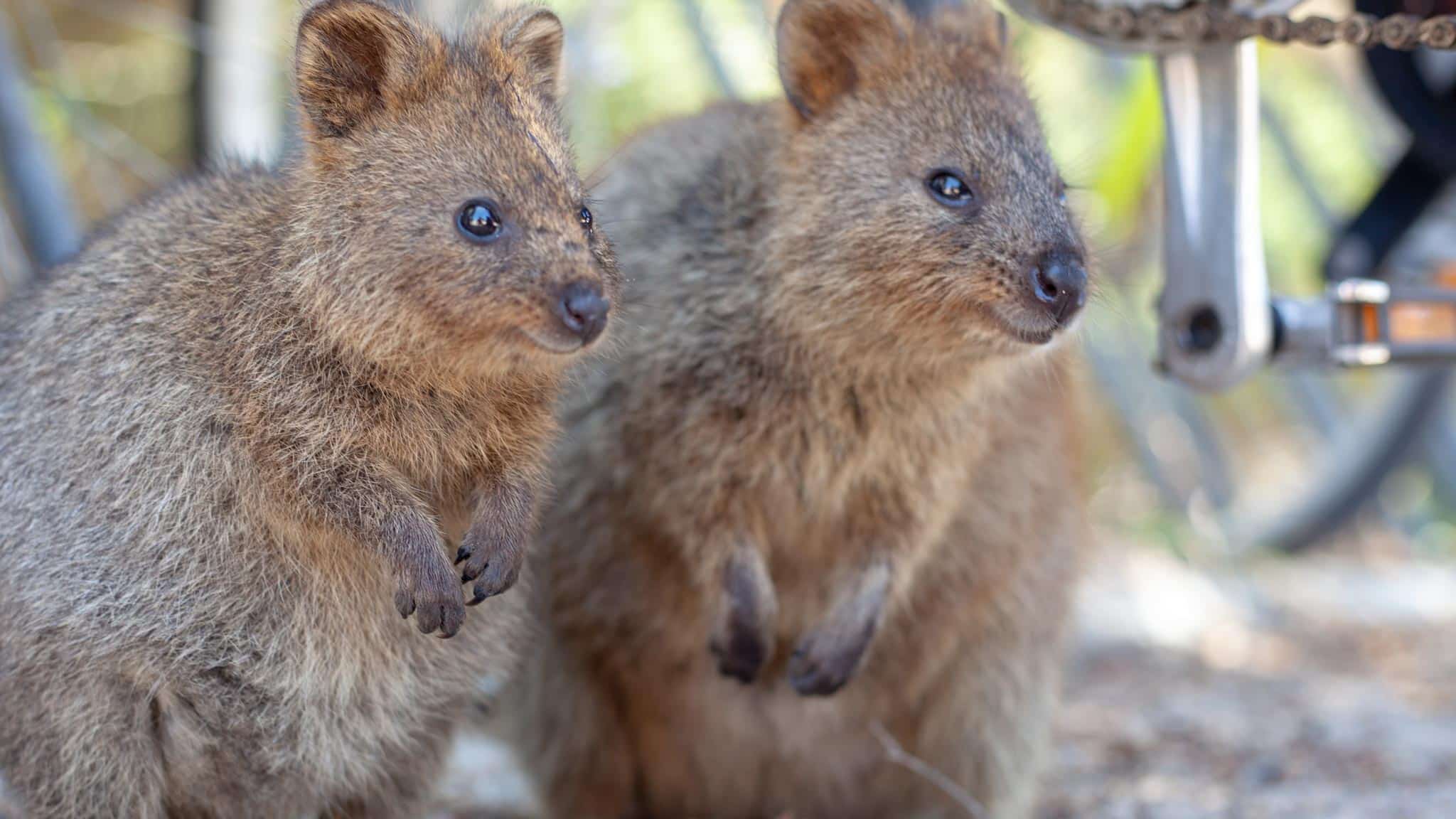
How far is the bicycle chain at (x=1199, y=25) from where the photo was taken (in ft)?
10.8

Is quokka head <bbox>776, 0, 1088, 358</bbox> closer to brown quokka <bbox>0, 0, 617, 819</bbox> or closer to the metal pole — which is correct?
brown quokka <bbox>0, 0, 617, 819</bbox>

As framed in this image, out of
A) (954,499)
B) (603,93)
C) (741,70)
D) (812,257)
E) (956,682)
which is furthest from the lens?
(741,70)

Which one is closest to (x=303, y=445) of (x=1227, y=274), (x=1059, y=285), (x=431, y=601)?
(x=431, y=601)

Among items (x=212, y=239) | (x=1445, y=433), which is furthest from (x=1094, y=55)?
(x=212, y=239)

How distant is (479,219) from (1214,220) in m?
1.86

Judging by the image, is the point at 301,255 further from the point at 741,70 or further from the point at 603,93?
the point at 741,70

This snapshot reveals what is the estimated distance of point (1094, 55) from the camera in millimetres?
8266

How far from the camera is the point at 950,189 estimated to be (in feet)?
11.9

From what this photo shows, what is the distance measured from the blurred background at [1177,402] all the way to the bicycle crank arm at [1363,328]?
0.49 m

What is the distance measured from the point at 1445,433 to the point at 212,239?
6684mm

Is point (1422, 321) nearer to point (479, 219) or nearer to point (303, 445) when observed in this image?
point (479, 219)

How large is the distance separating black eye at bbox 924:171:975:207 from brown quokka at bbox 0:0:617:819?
0.92 m

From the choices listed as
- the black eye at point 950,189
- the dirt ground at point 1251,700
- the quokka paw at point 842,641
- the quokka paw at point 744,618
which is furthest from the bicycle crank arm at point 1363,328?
the quokka paw at point 744,618

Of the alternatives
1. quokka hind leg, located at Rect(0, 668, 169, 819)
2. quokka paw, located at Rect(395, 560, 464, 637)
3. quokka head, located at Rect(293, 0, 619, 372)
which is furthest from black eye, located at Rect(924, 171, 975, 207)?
quokka hind leg, located at Rect(0, 668, 169, 819)
